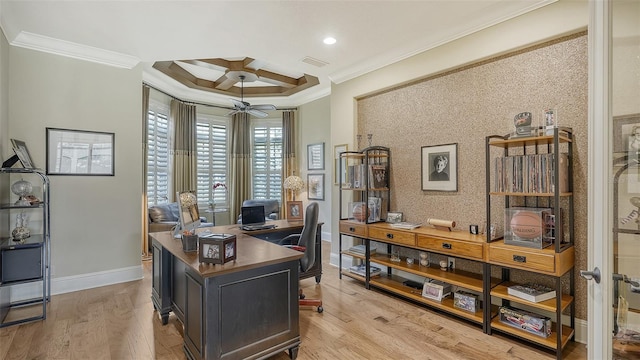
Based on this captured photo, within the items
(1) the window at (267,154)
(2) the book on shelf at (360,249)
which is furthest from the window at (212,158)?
(2) the book on shelf at (360,249)

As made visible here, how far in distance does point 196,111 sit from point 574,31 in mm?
6265

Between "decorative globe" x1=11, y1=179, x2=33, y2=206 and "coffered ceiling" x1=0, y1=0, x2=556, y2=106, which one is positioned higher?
"coffered ceiling" x1=0, y1=0, x2=556, y2=106

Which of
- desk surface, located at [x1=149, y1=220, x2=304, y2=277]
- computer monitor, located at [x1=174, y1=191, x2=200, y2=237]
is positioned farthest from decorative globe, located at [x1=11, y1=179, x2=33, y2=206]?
computer monitor, located at [x1=174, y1=191, x2=200, y2=237]

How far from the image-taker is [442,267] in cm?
324

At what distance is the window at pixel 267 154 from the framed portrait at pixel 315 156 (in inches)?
31.8

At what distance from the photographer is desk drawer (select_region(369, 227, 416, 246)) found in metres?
3.20

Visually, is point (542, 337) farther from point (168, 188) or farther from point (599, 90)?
point (168, 188)

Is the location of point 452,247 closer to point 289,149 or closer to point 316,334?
Result: point 316,334

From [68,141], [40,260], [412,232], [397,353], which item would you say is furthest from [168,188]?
[397,353]

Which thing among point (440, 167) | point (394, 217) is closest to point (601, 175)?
point (440, 167)

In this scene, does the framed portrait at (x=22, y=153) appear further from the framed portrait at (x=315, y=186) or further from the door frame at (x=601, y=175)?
the framed portrait at (x=315, y=186)

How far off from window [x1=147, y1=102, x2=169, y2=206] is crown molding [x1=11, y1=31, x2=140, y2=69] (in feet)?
5.12

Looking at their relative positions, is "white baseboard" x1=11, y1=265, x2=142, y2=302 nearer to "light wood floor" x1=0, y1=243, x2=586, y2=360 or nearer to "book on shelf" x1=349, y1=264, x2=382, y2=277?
"light wood floor" x1=0, y1=243, x2=586, y2=360

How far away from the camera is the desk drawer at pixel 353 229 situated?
3.74m
